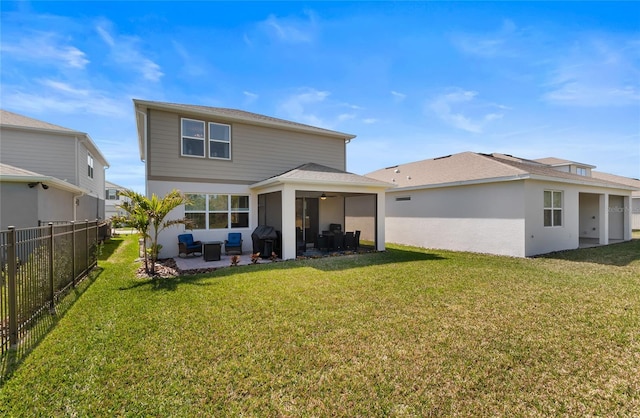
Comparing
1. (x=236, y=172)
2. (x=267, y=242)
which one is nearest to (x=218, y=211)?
(x=236, y=172)

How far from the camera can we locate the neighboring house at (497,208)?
11.7m

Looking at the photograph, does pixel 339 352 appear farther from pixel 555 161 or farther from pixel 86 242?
pixel 555 161

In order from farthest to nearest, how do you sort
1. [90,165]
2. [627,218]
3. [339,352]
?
1. [90,165]
2. [627,218]
3. [339,352]

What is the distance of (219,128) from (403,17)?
26.3 feet

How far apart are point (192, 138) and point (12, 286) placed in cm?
854

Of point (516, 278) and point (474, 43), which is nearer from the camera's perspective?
point (516, 278)

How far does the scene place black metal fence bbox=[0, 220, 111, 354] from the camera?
13.4 ft

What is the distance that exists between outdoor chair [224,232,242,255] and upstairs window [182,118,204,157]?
3.54 meters

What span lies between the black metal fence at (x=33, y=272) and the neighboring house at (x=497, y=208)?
13.9 metres

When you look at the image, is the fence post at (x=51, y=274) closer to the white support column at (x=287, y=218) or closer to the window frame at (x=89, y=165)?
the white support column at (x=287, y=218)

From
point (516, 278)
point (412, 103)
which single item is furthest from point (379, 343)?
point (412, 103)

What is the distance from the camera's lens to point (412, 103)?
13.5m

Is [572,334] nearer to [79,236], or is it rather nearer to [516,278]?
[516,278]

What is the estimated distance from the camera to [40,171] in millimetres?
13812
